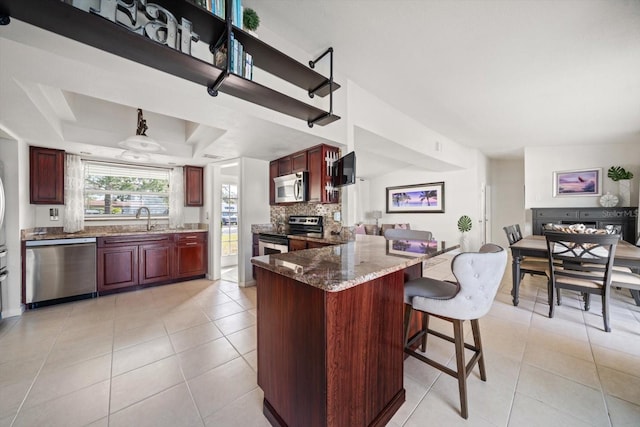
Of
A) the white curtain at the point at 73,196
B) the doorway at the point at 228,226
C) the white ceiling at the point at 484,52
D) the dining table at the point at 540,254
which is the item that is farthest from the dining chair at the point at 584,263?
the white curtain at the point at 73,196

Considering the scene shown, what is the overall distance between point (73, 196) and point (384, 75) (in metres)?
4.51

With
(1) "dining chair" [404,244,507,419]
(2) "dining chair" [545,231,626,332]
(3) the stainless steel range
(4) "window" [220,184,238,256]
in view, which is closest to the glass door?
(4) "window" [220,184,238,256]

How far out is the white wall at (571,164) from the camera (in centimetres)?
462

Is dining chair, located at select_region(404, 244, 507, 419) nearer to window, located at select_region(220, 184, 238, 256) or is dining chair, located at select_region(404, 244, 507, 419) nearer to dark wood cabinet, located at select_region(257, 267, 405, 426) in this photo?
dark wood cabinet, located at select_region(257, 267, 405, 426)

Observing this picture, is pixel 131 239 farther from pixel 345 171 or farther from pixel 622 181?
pixel 622 181

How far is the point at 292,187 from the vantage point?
344cm

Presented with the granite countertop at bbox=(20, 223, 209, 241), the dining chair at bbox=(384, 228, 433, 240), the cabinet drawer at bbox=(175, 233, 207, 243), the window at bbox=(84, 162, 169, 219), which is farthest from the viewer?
the cabinet drawer at bbox=(175, 233, 207, 243)

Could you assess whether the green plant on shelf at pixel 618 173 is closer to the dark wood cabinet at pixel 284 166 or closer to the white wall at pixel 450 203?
the white wall at pixel 450 203

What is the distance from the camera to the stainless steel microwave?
321 centimetres

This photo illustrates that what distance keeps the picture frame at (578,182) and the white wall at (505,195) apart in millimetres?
1413

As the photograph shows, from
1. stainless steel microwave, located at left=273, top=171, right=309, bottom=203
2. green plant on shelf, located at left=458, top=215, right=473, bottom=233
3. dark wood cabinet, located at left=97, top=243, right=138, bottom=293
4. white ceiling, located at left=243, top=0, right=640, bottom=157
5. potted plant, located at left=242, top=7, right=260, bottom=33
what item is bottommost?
dark wood cabinet, located at left=97, top=243, right=138, bottom=293

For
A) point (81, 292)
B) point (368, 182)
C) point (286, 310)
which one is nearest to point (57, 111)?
point (81, 292)

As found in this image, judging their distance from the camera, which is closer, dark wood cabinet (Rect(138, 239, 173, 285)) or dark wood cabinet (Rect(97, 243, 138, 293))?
dark wood cabinet (Rect(97, 243, 138, 293))

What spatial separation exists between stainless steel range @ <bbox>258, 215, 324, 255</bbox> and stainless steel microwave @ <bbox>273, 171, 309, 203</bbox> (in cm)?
39
